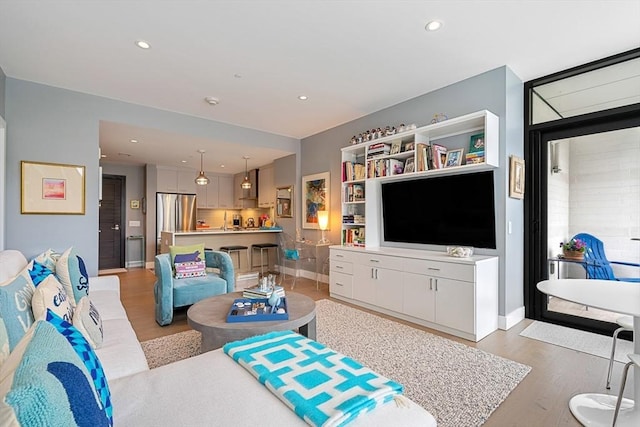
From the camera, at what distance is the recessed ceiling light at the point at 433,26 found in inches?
98.0

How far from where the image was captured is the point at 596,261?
324 centimetres

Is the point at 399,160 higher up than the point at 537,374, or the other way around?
the point at 399,160

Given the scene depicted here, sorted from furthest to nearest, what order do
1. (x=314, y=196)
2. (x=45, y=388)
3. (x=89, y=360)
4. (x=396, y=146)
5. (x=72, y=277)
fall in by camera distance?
(x=314, y=196), (x=396, y=146), (x=72, y=277), (x=89, y=360), (x=45, y=388)

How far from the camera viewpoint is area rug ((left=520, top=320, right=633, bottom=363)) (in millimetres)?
2652

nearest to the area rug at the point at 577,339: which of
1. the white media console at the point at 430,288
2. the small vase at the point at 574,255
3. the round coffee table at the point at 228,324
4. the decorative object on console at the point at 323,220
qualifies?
the white media console at the point at 430,288

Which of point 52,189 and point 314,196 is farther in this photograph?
point 314,196

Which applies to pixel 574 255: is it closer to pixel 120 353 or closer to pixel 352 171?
pixel 352 171

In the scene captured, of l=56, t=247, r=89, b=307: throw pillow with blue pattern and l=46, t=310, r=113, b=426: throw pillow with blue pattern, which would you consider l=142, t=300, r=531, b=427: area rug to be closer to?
l=56, t=247, r=89, b=307: throw pillow with blue pattern

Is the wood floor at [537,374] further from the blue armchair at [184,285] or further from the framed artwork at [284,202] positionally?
the framed artwork at [284,202]

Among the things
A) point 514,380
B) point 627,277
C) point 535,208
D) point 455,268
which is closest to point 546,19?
point 535,208

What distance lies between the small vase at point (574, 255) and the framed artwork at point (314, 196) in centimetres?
332

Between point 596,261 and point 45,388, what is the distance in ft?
14.3

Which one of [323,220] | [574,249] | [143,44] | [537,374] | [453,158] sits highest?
[143,44]

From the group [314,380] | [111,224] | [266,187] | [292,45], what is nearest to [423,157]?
[292,45]
